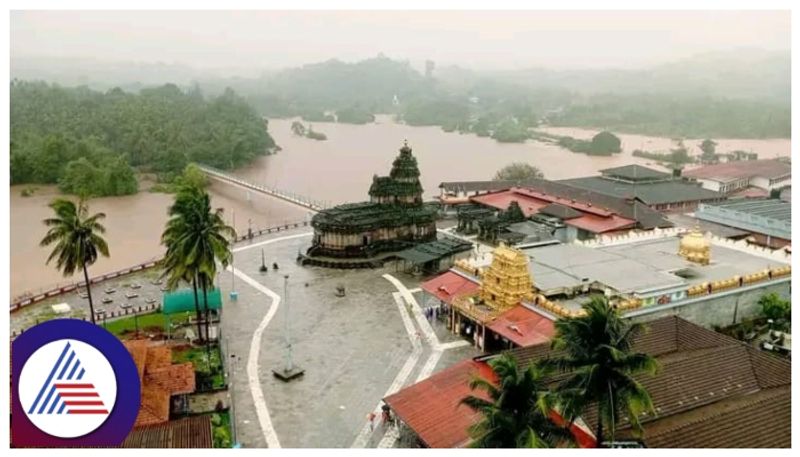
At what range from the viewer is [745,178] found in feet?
217

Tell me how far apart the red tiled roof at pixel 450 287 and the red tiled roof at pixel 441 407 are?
8873 millimetres

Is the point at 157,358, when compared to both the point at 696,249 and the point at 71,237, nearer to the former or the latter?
the point at 71,237

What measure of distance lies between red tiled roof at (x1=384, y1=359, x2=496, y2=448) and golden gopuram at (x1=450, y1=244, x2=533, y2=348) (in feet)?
21.2

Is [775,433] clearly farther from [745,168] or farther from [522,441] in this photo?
[745,168]

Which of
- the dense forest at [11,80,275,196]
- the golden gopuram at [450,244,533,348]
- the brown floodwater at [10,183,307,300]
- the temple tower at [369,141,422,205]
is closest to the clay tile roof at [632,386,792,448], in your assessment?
the golden gopuram at [450,244,533,348]

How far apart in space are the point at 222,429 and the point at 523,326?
1205cm

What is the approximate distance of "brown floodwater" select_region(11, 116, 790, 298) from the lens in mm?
49781

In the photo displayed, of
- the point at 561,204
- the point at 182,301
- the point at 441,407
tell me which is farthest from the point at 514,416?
the point at 561,204

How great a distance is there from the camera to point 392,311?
1404 inches

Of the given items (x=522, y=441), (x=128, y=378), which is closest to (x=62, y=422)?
(x=128, y=378)

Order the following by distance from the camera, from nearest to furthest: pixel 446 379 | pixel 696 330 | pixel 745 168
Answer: pixel 446 379 < pixel 696 330 < pixel 745 168

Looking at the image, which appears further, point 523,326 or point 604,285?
point 604,285

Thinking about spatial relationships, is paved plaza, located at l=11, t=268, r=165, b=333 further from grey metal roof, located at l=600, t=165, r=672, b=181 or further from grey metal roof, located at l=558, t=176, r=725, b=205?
grey metal roof, located at l=600, t=165, r=672, b=181

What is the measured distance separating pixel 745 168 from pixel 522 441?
205ft
